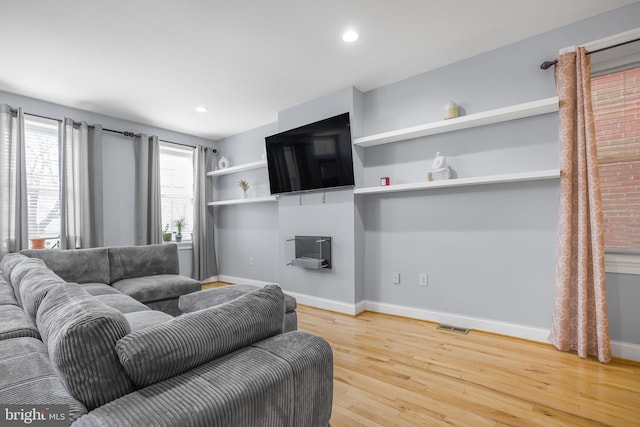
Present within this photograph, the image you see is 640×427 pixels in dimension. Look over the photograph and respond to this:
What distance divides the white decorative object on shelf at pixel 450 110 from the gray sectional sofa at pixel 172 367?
252cm

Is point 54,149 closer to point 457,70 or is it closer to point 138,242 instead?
point 138,242

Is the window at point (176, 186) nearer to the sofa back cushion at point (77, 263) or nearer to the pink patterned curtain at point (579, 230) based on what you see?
the sofa back cushion at point (77, 263)

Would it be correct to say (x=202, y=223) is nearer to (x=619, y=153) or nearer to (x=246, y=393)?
(x=246, y=393)

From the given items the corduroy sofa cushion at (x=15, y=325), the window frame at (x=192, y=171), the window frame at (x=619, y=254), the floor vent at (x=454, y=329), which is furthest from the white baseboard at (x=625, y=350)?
the window frame at (x=192, y=171)

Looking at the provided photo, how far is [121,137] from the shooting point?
4.45 metres

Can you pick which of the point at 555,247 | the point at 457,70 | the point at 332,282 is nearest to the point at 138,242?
the point at 332,282

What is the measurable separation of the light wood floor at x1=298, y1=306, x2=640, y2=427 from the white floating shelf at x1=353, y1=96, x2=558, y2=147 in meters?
1.95

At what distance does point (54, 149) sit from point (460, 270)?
199 inches

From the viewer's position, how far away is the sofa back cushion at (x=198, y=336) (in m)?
0.84

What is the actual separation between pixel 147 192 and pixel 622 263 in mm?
5416

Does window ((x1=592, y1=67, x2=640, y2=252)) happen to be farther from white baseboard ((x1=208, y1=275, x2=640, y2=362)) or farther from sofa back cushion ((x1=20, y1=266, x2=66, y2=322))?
sofa back cushion ((x1=20, y1=266, x2=66, y2=322))

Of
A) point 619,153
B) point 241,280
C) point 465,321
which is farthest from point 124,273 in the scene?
point 619,153

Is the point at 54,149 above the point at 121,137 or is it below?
below

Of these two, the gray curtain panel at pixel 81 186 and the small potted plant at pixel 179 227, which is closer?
the gray curtain panel at pixel 81 186
